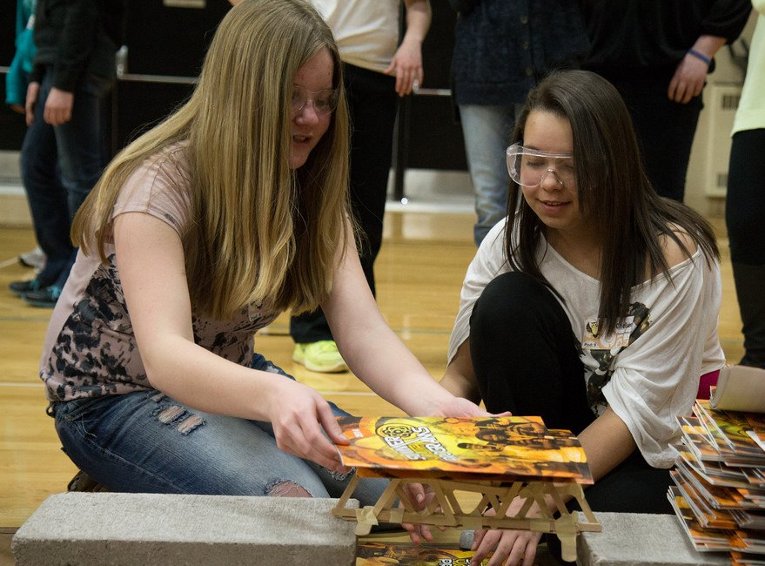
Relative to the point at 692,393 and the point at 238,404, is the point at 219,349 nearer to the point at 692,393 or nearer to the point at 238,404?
the point at 238,404

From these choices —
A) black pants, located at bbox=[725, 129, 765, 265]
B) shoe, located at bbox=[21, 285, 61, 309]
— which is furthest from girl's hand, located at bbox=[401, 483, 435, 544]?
shoe, located at bbox=[21, 285, 61, 309]

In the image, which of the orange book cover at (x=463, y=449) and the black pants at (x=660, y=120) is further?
the black pants at (x=660, y=120)

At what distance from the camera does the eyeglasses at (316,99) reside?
60.7 inches

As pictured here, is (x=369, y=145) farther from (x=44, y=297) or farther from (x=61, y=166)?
(x=44, y=297)

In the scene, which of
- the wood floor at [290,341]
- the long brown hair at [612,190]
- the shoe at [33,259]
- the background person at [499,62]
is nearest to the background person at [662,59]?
the background person at [499,62]

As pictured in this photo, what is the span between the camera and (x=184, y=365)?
53.5 inches

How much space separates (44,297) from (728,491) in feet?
9.96

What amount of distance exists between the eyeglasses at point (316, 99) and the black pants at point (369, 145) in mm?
1223

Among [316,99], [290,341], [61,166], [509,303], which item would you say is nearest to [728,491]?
[509,303]

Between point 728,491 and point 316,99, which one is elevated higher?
point 316,99

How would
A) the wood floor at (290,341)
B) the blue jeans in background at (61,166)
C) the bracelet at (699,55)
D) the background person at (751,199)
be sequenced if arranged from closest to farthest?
the wood floor at (290,341) < the background person at (751,199) < the bracelet at (699,55) < the blue jeans in background at (61,166)

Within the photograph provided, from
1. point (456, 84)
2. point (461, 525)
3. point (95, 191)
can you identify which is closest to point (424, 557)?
point (461, 525)

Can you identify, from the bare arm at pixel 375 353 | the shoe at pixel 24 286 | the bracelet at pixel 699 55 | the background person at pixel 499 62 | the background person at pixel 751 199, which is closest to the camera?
the bare arm at pixel 375 353

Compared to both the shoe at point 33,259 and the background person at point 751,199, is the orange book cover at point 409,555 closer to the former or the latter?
the background person at point 751,199
